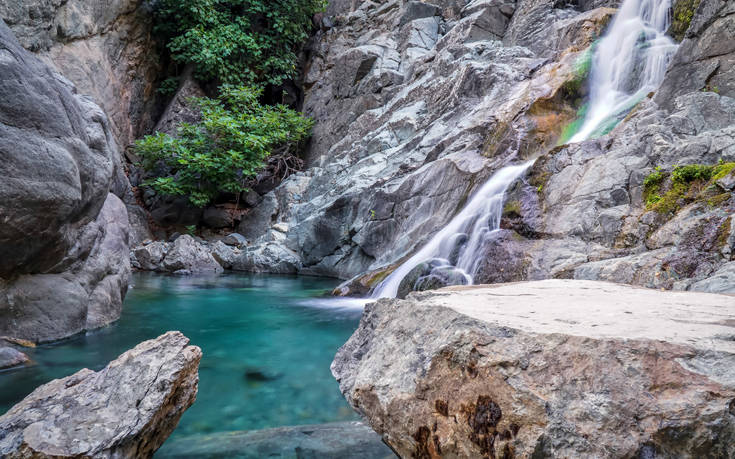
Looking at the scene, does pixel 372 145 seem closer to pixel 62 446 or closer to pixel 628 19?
pixel 628 19

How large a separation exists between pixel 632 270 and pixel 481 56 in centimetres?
1061

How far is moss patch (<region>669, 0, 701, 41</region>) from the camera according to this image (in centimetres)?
884

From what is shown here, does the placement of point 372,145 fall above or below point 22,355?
above

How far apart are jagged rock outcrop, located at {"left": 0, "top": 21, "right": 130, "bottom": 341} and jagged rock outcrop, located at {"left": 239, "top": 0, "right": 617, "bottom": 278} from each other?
218 inches

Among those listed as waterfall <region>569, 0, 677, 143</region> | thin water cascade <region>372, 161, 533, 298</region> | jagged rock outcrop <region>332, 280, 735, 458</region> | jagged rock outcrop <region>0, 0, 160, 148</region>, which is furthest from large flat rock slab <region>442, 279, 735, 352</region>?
jagged rock outcrop <region>0, 0, 160, 148</region>

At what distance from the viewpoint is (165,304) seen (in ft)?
23.0

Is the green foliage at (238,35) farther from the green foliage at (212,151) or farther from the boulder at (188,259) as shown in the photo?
the boulder at (188,259)

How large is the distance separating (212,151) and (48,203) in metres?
11.3

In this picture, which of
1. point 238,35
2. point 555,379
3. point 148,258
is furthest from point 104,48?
point 555,379

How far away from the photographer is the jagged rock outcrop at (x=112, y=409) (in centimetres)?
166

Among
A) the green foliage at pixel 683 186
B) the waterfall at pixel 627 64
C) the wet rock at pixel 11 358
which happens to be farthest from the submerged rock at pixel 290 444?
the waterfall at pixel 627 64

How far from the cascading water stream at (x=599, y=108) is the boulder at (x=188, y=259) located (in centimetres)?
695

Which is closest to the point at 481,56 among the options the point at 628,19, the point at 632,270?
the point at 628,19

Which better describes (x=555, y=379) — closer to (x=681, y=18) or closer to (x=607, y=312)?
(x=607, y=312)
